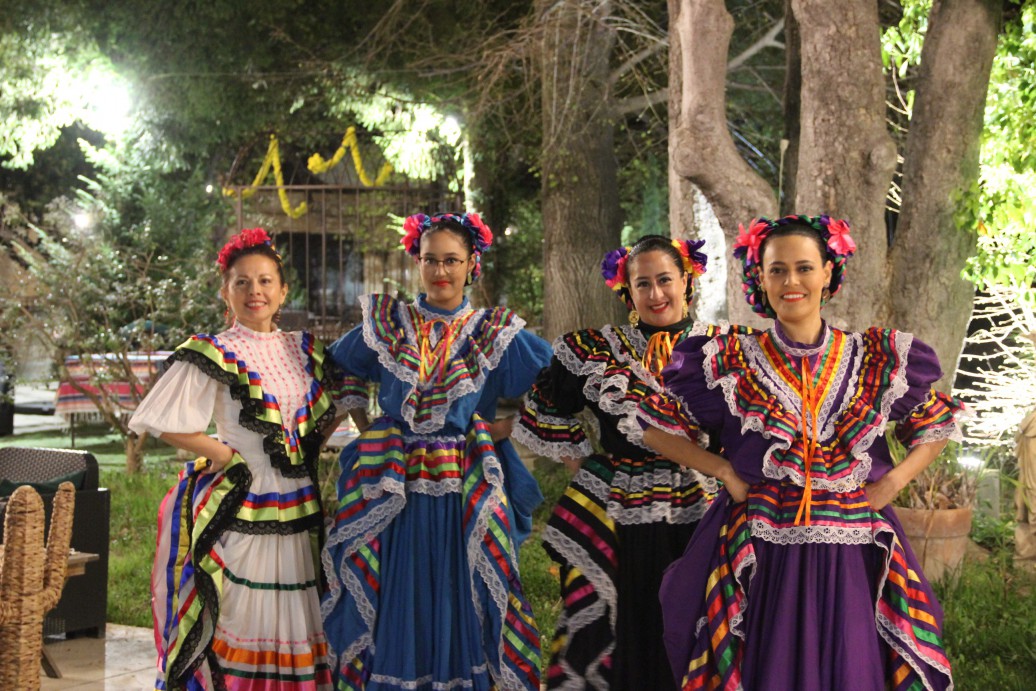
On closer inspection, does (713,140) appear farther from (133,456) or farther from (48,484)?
(133,456)

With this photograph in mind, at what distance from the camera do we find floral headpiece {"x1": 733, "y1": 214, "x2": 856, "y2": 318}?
122 inches

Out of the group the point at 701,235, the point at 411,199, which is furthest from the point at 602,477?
the point at 411,199

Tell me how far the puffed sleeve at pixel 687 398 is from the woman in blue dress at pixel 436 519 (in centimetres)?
72

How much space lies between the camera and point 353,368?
3973mm

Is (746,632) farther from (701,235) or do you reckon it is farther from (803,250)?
(701,235)

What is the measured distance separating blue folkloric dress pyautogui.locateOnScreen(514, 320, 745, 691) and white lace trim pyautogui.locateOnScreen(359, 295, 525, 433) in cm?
36

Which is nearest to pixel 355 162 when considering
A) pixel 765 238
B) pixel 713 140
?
pixel 713 140

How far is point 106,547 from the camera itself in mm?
5406

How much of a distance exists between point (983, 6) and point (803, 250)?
143 inches

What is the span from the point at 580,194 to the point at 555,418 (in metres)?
5.37

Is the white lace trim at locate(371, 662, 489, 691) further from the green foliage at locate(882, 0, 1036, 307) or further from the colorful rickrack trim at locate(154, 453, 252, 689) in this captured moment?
the green foliage at locate(882, 0, 1036, 307)

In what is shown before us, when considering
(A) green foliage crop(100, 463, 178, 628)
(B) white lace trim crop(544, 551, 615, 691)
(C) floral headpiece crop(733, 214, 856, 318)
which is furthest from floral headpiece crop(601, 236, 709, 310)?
(A) green foliage crop(100, 463, 178, 628)

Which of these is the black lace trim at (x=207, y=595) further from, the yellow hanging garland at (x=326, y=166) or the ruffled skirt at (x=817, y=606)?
the yellow hanging garland at (x=326, y=166)

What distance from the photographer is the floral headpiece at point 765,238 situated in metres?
3.11
